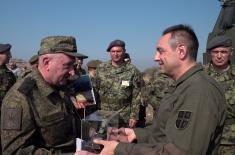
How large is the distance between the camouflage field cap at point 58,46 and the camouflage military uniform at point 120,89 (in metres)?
3.58

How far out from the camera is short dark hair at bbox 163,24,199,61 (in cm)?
259

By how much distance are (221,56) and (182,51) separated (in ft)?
8.44

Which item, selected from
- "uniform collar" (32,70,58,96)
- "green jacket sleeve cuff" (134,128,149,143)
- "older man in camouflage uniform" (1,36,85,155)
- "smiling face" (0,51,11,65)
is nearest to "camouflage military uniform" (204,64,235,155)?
Answer: "green jacket sleeve cuff" (134,128,149,143)

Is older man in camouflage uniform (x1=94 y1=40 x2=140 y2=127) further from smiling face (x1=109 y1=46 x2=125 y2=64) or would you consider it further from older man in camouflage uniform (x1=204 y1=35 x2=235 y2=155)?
older man in camouflage uniform (x1=204 y1=35 x2=235 y2=155)

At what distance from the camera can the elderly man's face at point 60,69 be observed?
2938 millimetres

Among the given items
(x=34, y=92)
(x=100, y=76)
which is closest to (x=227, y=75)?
(x=100, y=76)

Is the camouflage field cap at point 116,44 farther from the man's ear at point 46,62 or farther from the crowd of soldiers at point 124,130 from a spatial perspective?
the man's ear at point 46,62

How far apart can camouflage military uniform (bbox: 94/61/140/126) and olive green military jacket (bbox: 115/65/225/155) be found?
13.2ft

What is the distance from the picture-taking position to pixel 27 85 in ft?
9.19

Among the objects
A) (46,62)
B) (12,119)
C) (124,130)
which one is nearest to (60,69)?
(46,62)

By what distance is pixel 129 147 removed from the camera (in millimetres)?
2434

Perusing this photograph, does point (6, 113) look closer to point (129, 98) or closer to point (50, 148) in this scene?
point (50, 148)

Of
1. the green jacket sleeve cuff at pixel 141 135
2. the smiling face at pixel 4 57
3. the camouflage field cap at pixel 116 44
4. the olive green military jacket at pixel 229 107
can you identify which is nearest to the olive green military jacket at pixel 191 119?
the green jacket sleeve cuff at pixel 141 135

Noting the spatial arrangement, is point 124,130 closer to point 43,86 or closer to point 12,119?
point 43,86
